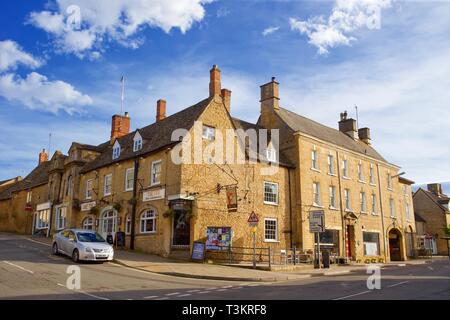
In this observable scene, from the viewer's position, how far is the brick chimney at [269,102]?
3519 cm

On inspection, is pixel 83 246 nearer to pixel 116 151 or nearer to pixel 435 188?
pixel 116 151

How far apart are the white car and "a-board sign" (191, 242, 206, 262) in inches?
197

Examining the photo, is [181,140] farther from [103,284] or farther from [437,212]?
[437,212]

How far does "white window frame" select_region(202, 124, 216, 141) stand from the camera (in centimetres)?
2670

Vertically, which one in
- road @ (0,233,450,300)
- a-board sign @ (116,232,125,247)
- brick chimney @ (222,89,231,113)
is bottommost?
road @ (0,233,450,300)

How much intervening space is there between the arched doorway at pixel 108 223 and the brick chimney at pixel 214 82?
1141cm

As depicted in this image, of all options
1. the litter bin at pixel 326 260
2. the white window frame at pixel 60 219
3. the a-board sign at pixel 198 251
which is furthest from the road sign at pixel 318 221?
the white window frame at pixel 60 219

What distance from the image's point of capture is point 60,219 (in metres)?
36.0

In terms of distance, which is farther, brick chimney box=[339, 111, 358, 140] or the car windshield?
brick chimney box=[339, 111, 358, 140]

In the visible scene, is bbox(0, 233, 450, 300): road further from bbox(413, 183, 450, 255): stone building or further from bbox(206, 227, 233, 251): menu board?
bbox(413, 183, 450, 255): stone building

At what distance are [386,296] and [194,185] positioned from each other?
14773 millimetres

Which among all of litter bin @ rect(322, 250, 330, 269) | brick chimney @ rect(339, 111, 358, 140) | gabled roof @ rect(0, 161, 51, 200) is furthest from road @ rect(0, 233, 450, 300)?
brick chimney @ rect(339, 111, 358, 140)
